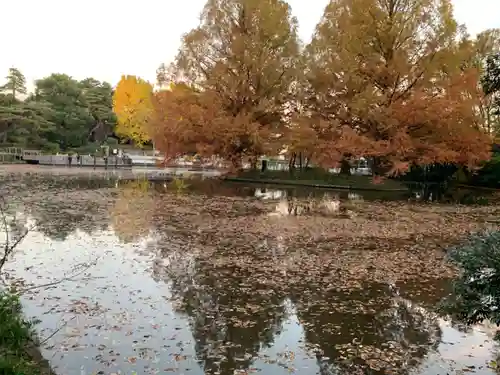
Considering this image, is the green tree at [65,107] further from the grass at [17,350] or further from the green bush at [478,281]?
the green bush at [478,281]

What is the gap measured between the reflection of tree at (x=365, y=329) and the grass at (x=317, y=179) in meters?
20.6

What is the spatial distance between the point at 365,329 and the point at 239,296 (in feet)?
6.17

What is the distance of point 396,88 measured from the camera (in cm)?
2614

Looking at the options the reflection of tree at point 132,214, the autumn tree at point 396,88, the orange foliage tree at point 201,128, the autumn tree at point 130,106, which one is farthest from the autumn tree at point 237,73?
the autumn tree at point 130,106

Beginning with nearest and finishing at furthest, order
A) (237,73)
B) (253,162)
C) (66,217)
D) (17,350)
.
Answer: (17,350) < (66,217) < (237,73) < (253,162)

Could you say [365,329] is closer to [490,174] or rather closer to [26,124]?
[490,174]

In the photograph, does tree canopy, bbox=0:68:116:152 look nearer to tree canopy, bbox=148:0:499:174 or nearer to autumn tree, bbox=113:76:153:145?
autumn tree, bbox=113:76:153:145

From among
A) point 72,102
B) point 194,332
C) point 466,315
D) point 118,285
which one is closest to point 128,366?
point 194,332

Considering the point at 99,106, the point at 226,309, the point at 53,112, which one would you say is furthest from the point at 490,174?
the point at 99,106

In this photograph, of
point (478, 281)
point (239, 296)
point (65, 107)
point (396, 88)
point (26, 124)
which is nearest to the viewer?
point (478, 281)

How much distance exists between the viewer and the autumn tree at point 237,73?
29.3 metres

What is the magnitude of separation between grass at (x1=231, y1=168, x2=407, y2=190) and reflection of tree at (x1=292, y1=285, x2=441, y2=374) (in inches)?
810

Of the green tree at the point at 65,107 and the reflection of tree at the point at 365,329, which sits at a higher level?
the green tree at the point at 65,107

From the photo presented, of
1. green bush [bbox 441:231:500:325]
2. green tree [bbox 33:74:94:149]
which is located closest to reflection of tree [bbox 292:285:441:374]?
green bush [bbox 441:231:500:325]
